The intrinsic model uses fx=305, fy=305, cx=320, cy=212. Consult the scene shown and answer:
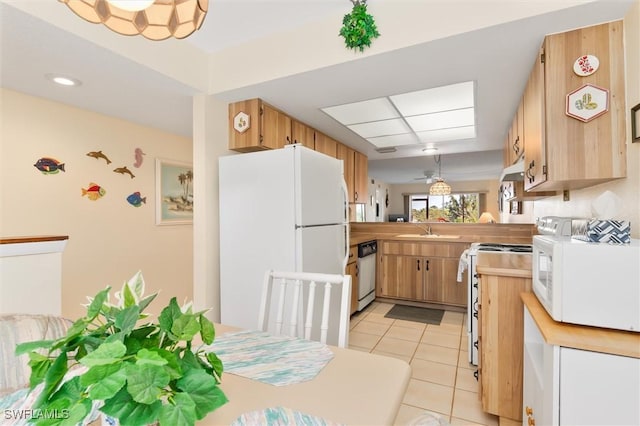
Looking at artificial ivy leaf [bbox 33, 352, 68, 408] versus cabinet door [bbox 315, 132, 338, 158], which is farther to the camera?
cabinet door [bbox 315, 132, 338, 158]

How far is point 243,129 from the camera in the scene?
2.51m

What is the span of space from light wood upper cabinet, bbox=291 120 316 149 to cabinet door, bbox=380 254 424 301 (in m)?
1.88

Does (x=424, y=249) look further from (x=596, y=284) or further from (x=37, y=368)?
(x=37, y=368)

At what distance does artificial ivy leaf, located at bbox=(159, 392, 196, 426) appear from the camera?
0.47m

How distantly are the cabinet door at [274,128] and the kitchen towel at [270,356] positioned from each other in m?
1.74

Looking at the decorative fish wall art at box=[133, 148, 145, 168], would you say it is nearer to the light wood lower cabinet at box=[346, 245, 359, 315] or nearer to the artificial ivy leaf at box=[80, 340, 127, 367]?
the light wood lower cabinet at box=[346, 245, 359, 315]

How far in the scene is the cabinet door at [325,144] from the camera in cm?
344

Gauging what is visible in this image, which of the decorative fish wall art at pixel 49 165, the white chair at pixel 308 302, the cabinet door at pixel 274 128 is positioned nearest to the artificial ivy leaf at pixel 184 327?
the white chair at pixel 308 302

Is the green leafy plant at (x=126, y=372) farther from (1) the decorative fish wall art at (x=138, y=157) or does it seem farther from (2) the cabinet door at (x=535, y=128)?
(1) the decorative fish wall art at (x=138, y=157)

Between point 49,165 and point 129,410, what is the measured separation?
295 cm

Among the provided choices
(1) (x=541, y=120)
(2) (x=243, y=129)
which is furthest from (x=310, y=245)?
(1) (x=541, y=120)

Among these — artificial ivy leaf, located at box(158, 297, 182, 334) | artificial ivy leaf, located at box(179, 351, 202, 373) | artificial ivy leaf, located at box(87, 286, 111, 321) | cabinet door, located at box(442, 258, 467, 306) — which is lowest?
cabinet door, located at box(442, 258, 467, 306)

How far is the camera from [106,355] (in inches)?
18.6

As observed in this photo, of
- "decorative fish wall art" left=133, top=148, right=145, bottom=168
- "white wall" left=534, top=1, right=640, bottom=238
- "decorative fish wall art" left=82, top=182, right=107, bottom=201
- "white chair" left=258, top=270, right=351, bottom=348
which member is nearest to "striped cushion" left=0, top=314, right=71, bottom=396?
"white chair" left=258, top=270, right=351, bottom=348
